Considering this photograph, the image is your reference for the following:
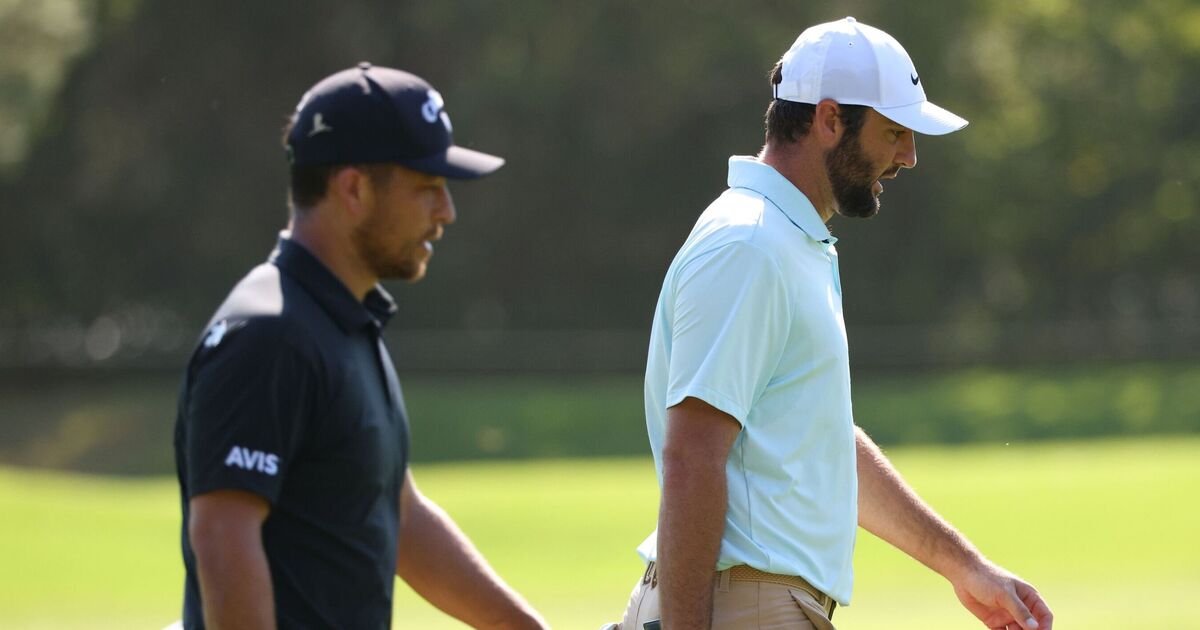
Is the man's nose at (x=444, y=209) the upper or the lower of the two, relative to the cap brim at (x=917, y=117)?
lower

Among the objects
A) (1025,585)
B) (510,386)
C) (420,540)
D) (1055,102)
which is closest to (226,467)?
(420,540)

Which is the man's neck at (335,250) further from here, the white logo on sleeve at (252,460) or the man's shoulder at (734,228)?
the man's shoulder at (734,228)

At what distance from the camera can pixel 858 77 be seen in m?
3.76

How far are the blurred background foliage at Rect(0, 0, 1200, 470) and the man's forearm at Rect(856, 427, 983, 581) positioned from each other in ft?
86.5

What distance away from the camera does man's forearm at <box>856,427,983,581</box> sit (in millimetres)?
4094

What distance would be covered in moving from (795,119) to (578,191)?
102ft

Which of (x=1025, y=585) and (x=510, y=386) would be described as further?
(x=510, y=386)

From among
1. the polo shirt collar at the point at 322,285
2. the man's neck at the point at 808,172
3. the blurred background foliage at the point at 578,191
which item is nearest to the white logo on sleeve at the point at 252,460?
the polo shirt collar at the point at 322,285

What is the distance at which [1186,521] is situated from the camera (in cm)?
1581

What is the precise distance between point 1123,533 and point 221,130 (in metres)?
24.4

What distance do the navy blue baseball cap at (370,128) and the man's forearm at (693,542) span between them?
31.9 inches

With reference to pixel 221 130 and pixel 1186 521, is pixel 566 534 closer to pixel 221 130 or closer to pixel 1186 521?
pixel 1186 521

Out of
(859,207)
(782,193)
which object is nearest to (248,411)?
(782,193)

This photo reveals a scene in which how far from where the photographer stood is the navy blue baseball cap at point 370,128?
2936 millimetres
